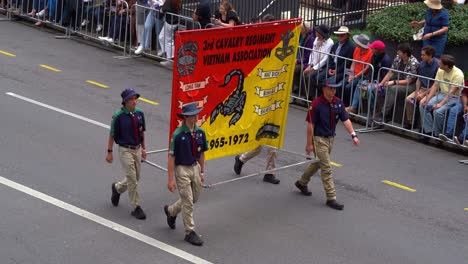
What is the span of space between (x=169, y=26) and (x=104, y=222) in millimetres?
9030

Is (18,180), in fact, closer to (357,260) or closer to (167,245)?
(167,245)

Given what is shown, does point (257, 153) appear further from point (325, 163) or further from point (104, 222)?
point (104, 222)

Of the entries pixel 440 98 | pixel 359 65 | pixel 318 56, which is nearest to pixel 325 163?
pixel 440 98

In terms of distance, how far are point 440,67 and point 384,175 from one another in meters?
2.82

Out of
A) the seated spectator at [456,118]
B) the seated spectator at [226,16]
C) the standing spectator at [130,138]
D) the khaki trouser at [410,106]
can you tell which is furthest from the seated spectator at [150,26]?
the standing spectator at [130,138]

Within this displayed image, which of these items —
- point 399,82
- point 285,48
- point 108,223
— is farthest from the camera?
point 399,82

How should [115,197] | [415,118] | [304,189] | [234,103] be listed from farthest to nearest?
[415,118] → [304,189] → [234,103] → [115,197]

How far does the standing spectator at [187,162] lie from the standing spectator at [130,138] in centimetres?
76

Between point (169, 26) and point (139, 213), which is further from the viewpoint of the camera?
point (169, 26)

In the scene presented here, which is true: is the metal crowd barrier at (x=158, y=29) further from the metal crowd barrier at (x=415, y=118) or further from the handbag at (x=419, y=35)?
the metal crowd barrier at (x=415, y=118)

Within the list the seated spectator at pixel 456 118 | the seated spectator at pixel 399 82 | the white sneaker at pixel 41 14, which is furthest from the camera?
the white sneaker at pixel 41 14

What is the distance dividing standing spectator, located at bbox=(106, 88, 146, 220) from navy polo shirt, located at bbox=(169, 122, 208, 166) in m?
0.78

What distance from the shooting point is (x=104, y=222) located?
10.7 meters

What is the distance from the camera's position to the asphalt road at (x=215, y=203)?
10.1 metres
